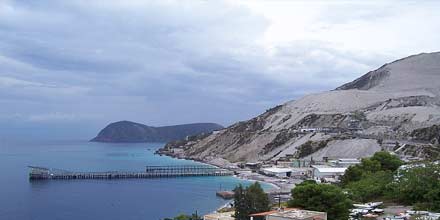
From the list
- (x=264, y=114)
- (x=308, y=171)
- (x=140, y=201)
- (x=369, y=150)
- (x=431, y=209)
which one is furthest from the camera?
(x=264, y=114)

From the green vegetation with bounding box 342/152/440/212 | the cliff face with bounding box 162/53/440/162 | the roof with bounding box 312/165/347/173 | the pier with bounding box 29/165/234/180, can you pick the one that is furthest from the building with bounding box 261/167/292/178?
the green vegetation with bounding box 342/152/440/212

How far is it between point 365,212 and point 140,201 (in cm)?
3554

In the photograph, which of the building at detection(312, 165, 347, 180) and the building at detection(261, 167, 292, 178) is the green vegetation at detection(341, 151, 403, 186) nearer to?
the building at detection(312, 165, 347, 180)

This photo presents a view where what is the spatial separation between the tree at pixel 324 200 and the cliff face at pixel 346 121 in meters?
54.6

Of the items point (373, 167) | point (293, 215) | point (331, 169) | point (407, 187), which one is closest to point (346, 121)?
point (331, 169)

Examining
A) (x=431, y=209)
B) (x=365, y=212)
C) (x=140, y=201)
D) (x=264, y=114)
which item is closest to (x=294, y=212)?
(x=365, y=212)

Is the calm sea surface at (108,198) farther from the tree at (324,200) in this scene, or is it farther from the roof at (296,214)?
the roof at (296,214)

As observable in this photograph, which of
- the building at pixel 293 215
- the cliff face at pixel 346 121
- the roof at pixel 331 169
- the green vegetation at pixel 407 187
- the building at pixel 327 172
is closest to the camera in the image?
the building at pixel 293 215

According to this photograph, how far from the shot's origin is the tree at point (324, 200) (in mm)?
30484

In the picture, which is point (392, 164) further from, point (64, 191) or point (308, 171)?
point (64, 191)

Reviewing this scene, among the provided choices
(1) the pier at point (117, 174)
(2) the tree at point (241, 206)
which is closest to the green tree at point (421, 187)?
(2) the tree at point (241, 206)

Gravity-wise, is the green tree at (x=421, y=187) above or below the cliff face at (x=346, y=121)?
below

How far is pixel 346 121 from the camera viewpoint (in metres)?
115

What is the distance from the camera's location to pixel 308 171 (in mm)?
80062
